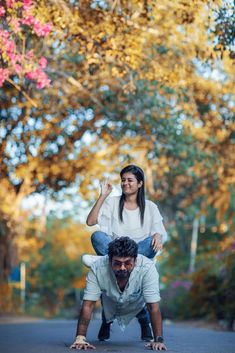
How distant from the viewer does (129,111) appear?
1966 centimetres

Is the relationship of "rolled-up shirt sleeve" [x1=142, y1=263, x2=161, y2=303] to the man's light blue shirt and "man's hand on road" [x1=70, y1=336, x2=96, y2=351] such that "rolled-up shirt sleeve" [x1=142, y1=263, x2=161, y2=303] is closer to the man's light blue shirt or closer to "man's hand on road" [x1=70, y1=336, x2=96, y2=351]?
the man's light blue shirt

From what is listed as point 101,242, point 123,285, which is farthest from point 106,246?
point 123,285

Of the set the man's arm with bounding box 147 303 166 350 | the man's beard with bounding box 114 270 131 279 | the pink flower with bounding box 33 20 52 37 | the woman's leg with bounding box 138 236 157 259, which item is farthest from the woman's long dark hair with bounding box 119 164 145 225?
the pink flower with bounding box 33 20 52 37

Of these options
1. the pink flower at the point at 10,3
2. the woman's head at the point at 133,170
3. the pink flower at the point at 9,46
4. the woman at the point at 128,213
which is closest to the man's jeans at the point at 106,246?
the woman at the point at 128,213

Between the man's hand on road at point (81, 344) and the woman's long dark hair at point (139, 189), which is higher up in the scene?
the woman's long dark hair at point (139, 189)

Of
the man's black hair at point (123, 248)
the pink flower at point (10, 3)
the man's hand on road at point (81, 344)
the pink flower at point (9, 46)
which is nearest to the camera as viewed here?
the man's black hair at point (123, 248)

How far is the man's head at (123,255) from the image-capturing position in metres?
8.08

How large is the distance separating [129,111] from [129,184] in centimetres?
1048

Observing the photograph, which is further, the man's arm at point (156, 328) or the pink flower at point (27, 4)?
the pink flower at point (27, 4)

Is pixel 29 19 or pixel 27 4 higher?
pixel 27 4

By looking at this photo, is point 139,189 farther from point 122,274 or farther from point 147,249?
point 122,274

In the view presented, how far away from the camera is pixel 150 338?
984 cm

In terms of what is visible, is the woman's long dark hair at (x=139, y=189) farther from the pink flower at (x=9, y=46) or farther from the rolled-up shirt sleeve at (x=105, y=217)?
the pink flower at (x=9, y=46)

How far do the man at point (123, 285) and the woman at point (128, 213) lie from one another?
0.70 metres
